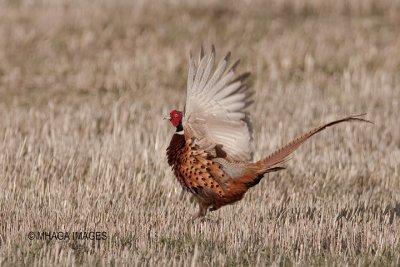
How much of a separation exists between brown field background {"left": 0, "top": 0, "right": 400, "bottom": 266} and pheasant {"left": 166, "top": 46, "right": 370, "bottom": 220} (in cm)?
28

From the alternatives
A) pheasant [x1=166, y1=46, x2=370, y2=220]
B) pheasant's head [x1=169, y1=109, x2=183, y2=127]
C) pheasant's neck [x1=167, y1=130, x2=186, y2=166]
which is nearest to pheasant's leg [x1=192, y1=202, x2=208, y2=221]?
pheasant [x1=166, y1=46, x2=370, y2=220]

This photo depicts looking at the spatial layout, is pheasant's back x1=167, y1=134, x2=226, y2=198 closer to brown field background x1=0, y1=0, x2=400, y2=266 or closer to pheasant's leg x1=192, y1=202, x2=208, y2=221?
pheasant's leg x1=192, y1=202, x2=208, y2=221

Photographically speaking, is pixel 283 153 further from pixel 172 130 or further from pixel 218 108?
pixel 172 130

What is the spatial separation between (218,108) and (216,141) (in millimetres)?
286

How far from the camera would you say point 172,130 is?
1080cm

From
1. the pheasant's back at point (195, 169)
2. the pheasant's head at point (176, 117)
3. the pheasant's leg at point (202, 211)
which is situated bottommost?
the pheasant's leg at point (202, 211)

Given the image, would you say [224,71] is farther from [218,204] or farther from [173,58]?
[173,58]

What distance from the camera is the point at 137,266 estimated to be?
5.19 meters

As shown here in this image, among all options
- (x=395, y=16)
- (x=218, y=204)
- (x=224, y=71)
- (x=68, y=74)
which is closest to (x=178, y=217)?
(x=218, y=204)

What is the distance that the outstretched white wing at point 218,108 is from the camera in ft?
19.9

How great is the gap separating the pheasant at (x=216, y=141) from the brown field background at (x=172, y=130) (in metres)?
0.28

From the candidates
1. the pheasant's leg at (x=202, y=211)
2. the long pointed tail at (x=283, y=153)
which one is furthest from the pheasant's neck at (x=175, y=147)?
the long pointed tail at (x=283, y=153)

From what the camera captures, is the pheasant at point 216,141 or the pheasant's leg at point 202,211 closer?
the pheasant at point 216,141

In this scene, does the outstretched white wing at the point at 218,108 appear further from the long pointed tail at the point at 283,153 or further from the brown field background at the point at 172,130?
the brown field background at the point at 172,130
